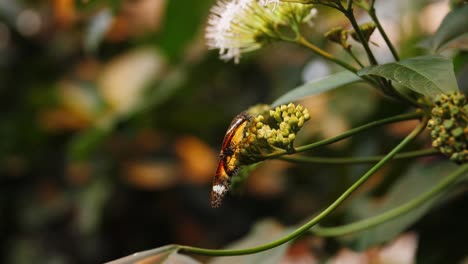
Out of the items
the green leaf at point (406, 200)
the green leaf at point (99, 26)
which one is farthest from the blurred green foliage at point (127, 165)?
the green leaf at point (406, 200)

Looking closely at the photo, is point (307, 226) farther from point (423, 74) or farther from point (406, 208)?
point (406, 208)

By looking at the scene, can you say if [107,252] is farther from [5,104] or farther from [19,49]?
[19,49]

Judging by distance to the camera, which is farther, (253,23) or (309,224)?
(253,23)

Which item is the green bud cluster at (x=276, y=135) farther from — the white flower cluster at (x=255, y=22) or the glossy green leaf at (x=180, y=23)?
the glossy green leaf at (x=180, y=23)

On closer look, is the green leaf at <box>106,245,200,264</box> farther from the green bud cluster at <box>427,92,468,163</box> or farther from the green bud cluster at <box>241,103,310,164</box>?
the green bud cluster at <box>427,92,468,163</box>

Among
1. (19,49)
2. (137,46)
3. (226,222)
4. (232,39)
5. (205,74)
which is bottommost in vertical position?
(226,222)

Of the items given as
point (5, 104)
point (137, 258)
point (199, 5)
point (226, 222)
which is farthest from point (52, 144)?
point (137, 258)
